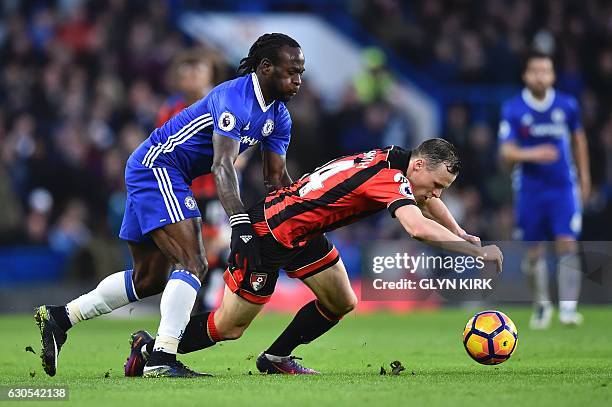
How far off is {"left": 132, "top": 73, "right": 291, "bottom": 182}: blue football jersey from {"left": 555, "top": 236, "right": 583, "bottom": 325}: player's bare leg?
17.4ft

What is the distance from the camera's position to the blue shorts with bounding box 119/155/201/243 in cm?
726

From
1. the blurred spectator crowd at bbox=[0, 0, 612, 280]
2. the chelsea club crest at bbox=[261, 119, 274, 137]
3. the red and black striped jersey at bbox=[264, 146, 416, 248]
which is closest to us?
the red and black striped jersey at bbox=[264, 146, 416, 248]

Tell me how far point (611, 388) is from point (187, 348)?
2.64 metres

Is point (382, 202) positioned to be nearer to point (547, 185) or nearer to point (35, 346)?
point (35, 346)

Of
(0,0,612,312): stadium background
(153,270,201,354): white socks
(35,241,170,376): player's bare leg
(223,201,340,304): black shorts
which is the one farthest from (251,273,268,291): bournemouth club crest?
(0,0,612,312): stadium background

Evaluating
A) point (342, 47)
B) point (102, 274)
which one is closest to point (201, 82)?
point (102, 274)

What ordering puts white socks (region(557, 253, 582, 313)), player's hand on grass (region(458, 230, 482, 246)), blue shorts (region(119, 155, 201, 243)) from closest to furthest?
player's hand on grass (region(458, 230, 482, 246)) < blue shorts (region(119, 155, 201, 243)) < white socks (region(557, 253, 582, 313))

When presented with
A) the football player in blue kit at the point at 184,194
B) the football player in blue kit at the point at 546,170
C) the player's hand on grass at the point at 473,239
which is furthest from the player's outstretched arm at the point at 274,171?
the football player in blue kit at the point at 546,170

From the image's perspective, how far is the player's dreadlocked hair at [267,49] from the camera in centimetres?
738

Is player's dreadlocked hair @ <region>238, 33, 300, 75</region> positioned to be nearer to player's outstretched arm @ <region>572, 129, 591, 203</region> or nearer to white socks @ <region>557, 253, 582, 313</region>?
player's outstretched arm @ <region>572, 129, 591, 203</region>

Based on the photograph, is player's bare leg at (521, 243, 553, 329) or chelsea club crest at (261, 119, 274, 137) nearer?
chelsea club crest at (261, 119, 274, 137)

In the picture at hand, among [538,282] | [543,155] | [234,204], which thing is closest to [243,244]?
[234,204]

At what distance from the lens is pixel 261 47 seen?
749cm

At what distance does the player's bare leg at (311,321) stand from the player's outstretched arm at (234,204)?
20.6 inches
